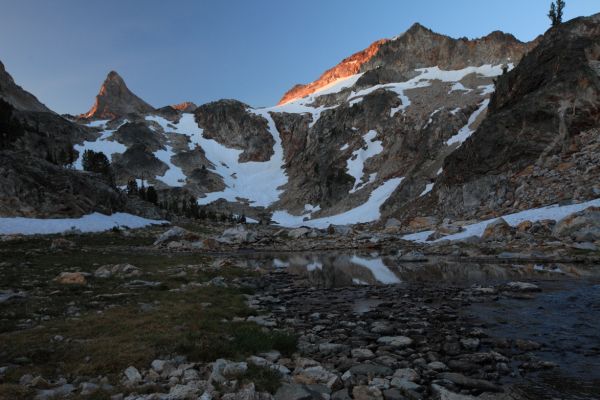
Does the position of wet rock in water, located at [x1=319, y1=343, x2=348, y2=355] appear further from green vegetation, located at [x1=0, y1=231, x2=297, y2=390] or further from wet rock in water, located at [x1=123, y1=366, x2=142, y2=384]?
wet rock in water, located at [x1=123, y1=366, x2=142, y2=384]

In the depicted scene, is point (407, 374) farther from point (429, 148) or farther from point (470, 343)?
point (429, 148)

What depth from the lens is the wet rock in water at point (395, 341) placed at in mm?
10073

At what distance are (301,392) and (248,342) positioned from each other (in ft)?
11.0

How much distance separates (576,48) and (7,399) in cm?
7331

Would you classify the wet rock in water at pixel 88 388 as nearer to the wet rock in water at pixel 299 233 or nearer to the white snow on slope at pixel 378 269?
the white snow on slope at pixel 378 269

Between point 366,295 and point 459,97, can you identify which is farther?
point 459,97

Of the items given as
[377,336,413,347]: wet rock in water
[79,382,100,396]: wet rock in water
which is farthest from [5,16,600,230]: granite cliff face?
[79,382,100,396]: wet rock in water

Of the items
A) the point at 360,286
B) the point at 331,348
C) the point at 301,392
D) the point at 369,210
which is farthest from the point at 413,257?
the point at 369,210

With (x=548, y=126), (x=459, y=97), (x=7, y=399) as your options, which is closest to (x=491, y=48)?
(x=459, y=97)

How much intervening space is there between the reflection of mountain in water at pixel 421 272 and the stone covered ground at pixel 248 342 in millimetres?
2378

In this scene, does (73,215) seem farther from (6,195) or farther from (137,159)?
(137,159)

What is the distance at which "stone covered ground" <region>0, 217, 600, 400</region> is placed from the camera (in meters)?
7.11

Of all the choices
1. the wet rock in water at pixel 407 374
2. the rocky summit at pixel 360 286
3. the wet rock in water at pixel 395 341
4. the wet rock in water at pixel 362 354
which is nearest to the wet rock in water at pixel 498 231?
the rocky summit at pixel 360 286

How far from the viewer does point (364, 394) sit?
22.6ft
